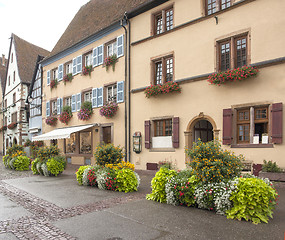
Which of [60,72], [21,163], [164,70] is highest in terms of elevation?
[60,72]

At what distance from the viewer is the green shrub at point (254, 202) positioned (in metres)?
5.17

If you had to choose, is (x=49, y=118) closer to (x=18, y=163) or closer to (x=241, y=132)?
(x=18, y=163)

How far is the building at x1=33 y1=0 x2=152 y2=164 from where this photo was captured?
52.4ft

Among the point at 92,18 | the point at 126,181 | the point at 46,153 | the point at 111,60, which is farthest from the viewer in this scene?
the point at 92,18

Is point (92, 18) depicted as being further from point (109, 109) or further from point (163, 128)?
point (163, 128)

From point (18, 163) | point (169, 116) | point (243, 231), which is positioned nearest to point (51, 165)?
point (18, 163)

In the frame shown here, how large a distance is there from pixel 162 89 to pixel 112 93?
4.72 m

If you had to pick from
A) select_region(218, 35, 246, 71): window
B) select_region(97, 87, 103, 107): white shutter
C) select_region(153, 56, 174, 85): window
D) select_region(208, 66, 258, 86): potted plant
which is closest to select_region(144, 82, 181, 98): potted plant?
select_region(153, 56, 174, 85): window

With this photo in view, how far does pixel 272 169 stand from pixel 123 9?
39.8ft

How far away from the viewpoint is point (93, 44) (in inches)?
718

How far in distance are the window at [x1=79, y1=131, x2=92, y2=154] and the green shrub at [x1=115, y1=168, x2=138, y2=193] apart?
10.0 metres

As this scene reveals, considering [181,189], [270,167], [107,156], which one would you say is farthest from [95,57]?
[181,189]

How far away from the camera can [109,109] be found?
1587 cm

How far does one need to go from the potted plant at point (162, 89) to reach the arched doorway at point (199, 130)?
1592mm
